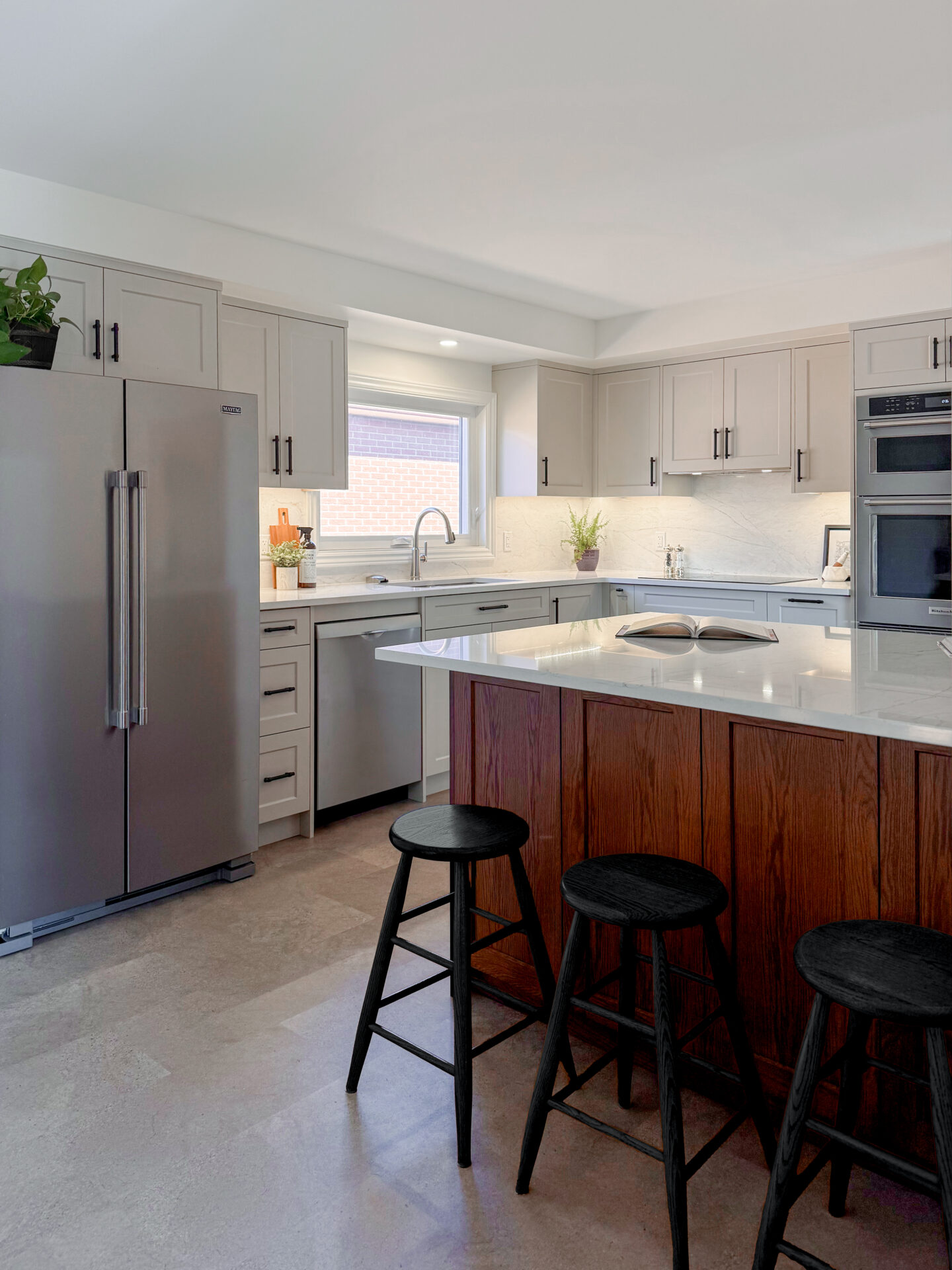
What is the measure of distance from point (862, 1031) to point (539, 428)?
4208 mm

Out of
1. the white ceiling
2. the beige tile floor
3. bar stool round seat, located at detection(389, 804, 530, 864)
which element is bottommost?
the beige tile floor

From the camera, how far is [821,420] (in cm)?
468

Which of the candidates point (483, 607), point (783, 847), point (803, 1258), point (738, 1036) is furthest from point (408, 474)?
point (803, 1258)

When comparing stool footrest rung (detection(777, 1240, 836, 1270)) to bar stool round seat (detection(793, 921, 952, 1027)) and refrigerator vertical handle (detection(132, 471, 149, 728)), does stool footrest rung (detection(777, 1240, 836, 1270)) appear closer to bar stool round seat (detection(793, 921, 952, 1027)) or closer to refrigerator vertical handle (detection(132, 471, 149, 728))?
bar stool round seat (detection(793, 921, 952, 1027))

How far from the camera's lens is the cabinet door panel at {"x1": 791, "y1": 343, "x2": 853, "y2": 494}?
4.62 metres

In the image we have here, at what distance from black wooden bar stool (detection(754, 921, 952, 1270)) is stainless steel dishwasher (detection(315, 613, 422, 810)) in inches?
100

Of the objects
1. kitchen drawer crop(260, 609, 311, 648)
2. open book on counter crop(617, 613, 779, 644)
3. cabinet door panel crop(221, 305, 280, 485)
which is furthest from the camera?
cabinet door panel crop(221, 305, 280, 485)

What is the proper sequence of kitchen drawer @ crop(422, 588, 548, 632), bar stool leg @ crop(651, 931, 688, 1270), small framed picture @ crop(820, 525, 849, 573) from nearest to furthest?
1. bar stool leg @ crop(651, 931, 688, 1270)
2. kitchen drawer @ crop(422, 588, 548, 632)
3. small framed picture @ crop(820, 525, 849, 573)

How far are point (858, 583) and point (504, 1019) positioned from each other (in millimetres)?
2950

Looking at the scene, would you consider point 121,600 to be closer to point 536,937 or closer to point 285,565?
point 285,565

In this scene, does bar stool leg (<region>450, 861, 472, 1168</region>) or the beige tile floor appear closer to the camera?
the beige tile floor

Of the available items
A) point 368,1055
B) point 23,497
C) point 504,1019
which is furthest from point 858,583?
point 23,497

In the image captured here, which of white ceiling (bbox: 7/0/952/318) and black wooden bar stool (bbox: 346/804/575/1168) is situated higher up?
white ceiling (bbox: 7/0/952/318)

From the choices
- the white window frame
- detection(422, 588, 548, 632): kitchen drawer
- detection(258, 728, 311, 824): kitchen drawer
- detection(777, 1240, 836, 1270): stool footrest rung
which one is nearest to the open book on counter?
detection(777, 1240, 836, 1270): stool footrest rung
